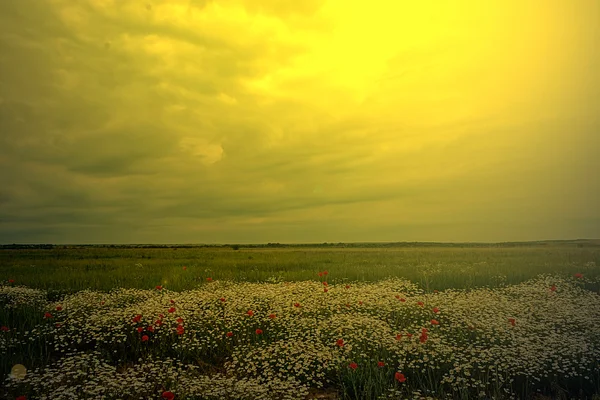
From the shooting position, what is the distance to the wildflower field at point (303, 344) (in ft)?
25.1

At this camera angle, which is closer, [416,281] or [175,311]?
[175,311]

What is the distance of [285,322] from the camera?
11078 millimetres

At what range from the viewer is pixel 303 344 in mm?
9180

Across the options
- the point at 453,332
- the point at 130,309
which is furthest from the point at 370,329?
the point at 130,309

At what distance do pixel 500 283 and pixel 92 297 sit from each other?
15.6 meters

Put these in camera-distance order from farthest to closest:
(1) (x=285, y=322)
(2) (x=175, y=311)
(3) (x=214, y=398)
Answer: (2) (x=175, y=311) → (1) (x=285, y=322) → (3) (x=214, y=398)

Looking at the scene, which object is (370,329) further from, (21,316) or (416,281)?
(21,316)

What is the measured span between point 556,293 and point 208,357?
1181cm

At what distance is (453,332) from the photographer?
10.0 metres

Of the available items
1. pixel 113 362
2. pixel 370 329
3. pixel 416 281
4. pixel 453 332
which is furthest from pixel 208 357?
pixel 416 281

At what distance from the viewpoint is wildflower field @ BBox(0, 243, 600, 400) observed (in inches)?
301

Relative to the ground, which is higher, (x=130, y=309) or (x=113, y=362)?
(x=130, y=309)

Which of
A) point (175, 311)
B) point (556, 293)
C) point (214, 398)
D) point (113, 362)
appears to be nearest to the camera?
point (214, 398)

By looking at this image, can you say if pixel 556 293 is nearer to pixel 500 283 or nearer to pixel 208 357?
pixel 500 283
